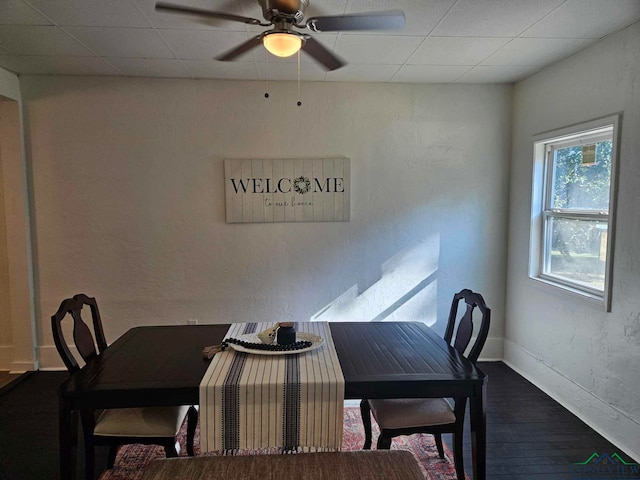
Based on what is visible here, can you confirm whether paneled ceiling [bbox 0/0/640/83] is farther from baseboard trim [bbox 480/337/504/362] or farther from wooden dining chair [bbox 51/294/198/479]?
baseboard trim [bbox 480/337/504/362]

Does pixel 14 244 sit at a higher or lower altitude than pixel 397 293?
higher

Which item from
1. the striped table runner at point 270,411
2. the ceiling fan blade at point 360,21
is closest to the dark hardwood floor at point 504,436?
the striped table runner at point 270,411

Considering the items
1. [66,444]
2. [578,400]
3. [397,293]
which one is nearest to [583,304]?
[578,400]

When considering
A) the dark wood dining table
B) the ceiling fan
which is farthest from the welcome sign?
the ceiling fan

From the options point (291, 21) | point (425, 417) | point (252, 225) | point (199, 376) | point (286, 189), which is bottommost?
point (425, 417)

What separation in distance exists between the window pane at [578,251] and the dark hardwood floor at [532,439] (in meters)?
0.93

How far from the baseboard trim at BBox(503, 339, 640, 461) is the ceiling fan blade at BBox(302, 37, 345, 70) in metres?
2.68

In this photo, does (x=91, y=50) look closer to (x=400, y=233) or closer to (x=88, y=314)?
(x=88, y=314)

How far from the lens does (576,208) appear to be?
287cm

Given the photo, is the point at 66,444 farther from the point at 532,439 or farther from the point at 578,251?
the point at 578,251

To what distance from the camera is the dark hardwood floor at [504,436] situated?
2.17 m

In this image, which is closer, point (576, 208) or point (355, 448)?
point (355, 448)

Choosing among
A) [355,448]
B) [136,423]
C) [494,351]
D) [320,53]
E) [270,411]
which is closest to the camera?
[270,411]

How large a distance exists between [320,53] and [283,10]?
413 mm
